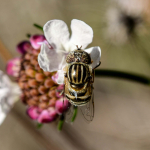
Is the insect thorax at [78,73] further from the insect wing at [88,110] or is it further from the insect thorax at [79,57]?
the insect wing at [88,110]

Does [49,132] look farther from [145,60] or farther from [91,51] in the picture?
[91,51]

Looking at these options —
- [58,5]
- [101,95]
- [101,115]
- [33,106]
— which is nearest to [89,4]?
[58,5]

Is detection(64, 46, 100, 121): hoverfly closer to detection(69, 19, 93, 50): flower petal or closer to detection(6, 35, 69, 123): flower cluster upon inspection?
detection(69, 19, 93, 50): flower petal

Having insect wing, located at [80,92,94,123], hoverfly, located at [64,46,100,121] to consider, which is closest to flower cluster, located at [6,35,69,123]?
insect wing, located at [80,92,94,123]

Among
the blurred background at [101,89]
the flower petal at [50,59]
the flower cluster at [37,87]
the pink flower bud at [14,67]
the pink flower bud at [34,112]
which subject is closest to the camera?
the flower petal at [50,59]

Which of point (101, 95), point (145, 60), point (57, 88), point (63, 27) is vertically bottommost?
point (101, 95)

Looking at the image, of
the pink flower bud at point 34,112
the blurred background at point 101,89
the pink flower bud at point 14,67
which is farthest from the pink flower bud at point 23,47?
the blurred background at point 101,89
